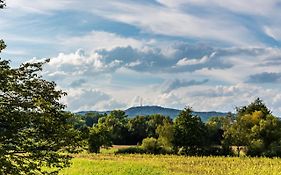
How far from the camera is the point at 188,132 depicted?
80062mm

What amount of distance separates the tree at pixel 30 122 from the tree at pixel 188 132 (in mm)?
65057

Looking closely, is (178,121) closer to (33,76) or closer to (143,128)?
(143,128)

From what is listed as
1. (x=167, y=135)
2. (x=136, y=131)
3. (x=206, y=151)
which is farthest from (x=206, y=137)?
(x=136, y=131)

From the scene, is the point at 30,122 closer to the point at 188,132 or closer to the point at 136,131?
the point at 188,132

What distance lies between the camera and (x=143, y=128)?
117938 mm

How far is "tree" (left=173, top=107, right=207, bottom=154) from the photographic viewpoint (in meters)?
80.3

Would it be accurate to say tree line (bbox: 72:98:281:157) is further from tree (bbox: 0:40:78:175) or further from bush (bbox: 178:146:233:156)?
tree (bbox: 0:40:78:175)

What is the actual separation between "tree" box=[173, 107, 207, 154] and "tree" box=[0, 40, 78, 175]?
213ft

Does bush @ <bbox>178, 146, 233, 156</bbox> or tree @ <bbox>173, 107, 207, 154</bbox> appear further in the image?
bush @ <bbox>178, 146, 233, 156</bbox>

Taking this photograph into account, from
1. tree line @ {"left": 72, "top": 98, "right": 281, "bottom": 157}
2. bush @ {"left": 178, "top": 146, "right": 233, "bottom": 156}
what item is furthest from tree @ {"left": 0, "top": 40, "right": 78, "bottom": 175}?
bush @ {"left": 178, "top": 146, "right": 233, "bottom": 156}

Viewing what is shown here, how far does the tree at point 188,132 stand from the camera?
80312 millimetres

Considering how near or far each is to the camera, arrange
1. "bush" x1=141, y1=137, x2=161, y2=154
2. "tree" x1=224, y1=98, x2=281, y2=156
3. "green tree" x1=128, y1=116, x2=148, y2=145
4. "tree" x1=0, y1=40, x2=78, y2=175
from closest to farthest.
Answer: "tree" x1=0, y1=40, x2=78, y2=175
"tree" x1=224, y1=98, x2=281, y2=156
"bush" x1=141, y1=137, x2=161, y2=154
"green tree" x1=128, y1=116, x2=148, y2=145

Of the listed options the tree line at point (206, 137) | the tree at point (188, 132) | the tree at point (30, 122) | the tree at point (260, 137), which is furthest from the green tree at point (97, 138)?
the tree at point (30, 122)

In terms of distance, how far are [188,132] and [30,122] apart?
6656 centimetres
